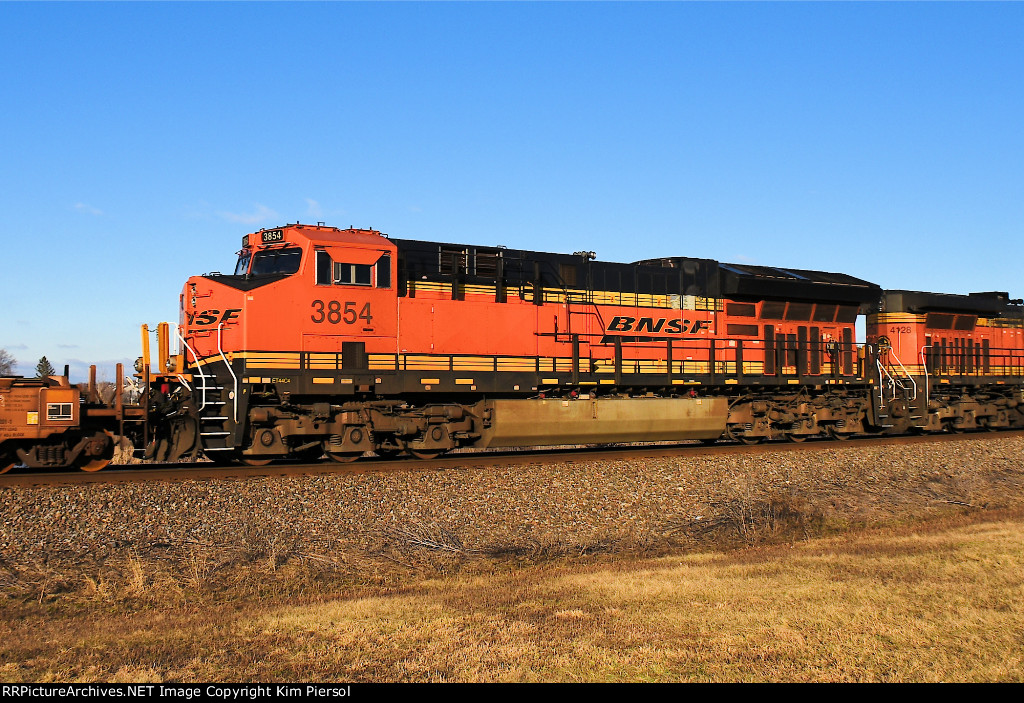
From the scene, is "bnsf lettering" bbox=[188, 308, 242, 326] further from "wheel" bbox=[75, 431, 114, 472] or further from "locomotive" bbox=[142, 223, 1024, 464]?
"wheel" bbox=[75, 431, 114, 472]

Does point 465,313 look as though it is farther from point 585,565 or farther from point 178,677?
point 178,677

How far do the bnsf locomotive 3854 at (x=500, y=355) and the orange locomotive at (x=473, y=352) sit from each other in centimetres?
3

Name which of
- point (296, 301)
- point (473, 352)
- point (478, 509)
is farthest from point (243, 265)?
point (478, 509)

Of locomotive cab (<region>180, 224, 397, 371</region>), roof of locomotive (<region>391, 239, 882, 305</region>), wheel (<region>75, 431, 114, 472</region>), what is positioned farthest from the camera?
roof of locomotive (<region>391, 239, 882, 305</region>)

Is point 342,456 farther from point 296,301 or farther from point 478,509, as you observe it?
point 478,509

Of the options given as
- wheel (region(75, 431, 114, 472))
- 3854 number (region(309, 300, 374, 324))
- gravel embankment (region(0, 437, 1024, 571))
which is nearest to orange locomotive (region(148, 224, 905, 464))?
3854 number (region(309, 300, 374, 324))

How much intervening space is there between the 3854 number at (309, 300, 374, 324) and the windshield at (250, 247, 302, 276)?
28.0 inches

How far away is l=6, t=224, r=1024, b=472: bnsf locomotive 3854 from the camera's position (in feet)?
45.3

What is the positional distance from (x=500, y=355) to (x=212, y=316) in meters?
5.02

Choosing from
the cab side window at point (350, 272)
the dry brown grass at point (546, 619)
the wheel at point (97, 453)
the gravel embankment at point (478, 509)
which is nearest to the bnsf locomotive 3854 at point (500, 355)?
the cab side window at point (350, 272)

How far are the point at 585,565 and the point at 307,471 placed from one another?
18.8 feet

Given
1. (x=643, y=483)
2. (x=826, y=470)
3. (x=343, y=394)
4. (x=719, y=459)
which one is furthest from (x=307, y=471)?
(x=826, y=470)

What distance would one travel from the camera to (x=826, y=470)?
49.3ft

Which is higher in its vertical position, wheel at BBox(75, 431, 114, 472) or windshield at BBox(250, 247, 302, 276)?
windshield at BBox(250, 247, 302, 276)
